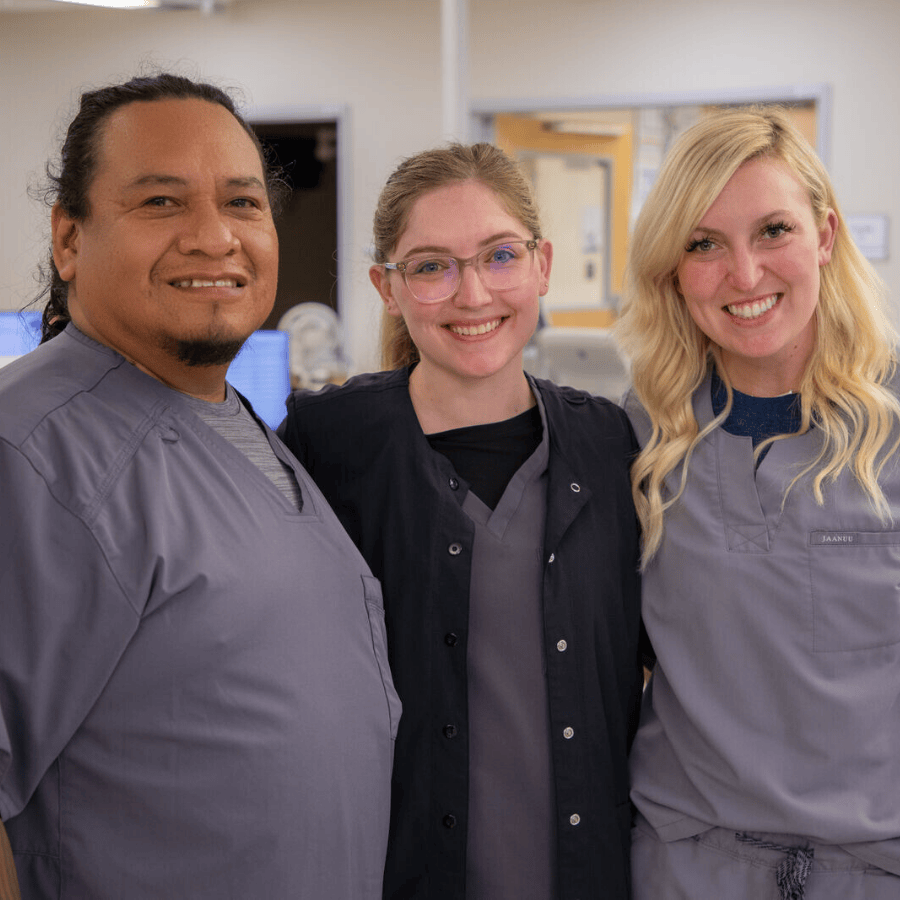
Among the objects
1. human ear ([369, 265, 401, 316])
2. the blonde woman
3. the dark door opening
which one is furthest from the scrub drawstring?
the dark door opening

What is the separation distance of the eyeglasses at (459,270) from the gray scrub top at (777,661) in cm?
45

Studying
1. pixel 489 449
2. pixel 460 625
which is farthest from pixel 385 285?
pixel 460 625

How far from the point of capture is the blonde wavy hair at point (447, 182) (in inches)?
69.2

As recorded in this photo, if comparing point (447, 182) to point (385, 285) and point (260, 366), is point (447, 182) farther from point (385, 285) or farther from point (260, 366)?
point (260, 366)

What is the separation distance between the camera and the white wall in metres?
6.26

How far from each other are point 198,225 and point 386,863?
0.97 m

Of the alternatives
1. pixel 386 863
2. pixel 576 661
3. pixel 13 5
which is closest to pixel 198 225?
pixel 576 661

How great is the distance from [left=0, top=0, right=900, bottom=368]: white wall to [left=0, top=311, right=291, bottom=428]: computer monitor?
125 inches

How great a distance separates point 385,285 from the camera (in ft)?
6.07

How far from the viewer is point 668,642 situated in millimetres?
1681

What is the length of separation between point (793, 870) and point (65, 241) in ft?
4.33

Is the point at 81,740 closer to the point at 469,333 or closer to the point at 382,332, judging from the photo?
the point at 469,333

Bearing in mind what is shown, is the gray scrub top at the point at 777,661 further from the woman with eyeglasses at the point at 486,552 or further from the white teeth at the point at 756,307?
the white teeth at the point at 756,307

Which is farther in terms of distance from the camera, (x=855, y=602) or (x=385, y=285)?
(x=385, y=285)
